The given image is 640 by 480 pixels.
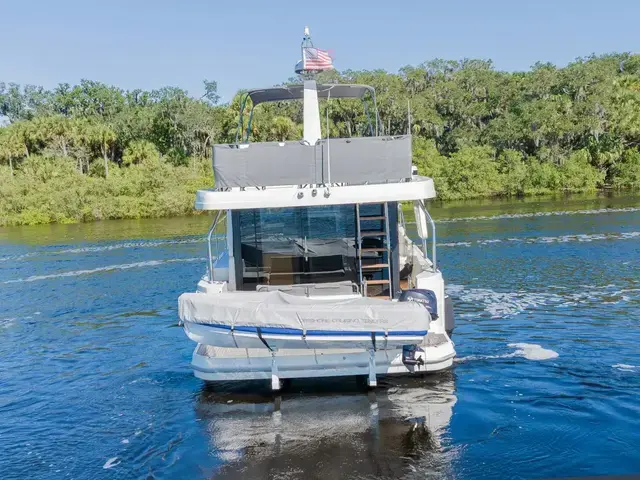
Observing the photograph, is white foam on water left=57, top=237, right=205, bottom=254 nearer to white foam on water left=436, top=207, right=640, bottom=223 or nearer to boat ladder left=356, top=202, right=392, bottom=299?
white foam on water left=436, top=207, right=640, bottom=223

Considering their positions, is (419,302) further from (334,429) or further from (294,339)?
(334,429)

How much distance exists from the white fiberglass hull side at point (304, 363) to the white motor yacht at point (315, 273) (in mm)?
15

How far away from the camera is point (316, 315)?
9.18m

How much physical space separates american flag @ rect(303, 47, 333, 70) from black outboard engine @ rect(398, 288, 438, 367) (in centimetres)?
451

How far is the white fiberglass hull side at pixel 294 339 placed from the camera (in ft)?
30.1

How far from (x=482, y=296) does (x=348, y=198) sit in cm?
955

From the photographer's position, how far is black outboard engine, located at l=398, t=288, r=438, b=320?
10.2 metres

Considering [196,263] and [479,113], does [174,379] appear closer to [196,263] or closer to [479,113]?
[196,263]

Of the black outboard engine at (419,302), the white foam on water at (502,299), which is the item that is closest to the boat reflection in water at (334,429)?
the black outboard engine at (419,302)

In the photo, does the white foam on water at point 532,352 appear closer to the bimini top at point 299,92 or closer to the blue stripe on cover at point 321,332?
the blue stripe on cover at point 321,332

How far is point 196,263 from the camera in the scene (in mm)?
26547

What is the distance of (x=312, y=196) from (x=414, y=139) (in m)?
56.4

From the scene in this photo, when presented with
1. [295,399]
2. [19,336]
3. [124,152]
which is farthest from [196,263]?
[124,152]

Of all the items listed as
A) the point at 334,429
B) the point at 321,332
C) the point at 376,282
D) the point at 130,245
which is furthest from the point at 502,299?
the point at 130,245
